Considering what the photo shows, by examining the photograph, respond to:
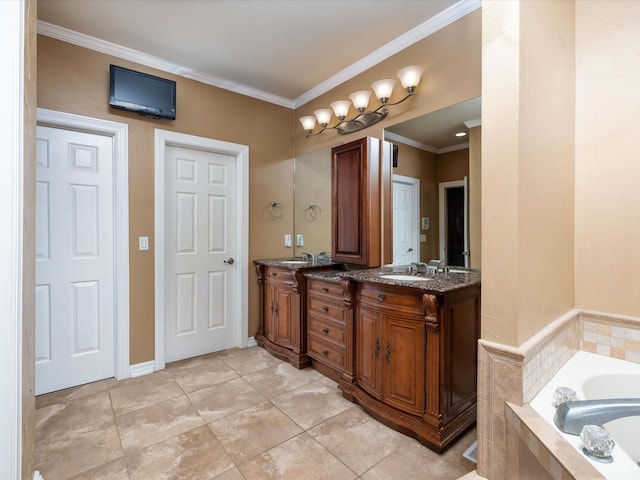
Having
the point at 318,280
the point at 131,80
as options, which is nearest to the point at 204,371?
the point at 318,280

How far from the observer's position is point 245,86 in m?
3.12

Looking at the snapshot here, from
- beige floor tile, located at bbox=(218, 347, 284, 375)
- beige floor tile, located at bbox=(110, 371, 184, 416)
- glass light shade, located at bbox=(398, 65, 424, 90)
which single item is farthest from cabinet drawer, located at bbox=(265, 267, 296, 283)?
glass light shade, located at bbox=(398, 65, 424, 90)

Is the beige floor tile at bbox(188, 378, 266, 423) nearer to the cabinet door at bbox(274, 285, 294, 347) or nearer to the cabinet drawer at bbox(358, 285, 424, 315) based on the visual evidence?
the cabinet door at bbox(274, 285, 294, 347)

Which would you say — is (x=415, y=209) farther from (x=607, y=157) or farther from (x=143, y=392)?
(x=143, y=392)

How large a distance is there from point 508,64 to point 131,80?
267 cm

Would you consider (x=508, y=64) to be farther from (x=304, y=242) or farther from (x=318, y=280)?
(x=304, y=242)

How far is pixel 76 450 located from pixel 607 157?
9.97ft

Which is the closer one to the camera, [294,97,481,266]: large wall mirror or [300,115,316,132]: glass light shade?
[294,97,481,266]: large wall mirror

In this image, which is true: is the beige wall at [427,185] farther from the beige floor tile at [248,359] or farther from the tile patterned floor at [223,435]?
the beige floor tile at [248,359]

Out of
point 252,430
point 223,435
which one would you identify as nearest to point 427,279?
point 252,430

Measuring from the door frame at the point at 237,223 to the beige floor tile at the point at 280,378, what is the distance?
26.9 inches

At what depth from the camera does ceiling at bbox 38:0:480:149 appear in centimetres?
203

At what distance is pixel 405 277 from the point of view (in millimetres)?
2105

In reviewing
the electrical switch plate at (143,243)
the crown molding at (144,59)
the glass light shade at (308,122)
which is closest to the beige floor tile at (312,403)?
the electrical switch plate at (143,243)
